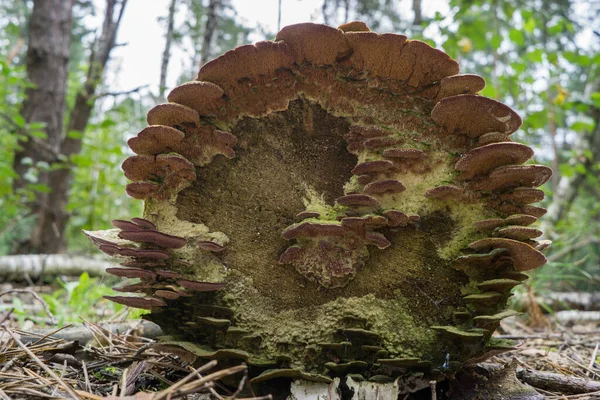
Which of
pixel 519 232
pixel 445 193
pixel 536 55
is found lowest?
pixel 519 232

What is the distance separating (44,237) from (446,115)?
6.81m

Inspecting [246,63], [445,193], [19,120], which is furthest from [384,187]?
[19,120]

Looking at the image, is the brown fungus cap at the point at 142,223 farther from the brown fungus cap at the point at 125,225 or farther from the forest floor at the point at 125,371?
the forest floor at the point at 125,371

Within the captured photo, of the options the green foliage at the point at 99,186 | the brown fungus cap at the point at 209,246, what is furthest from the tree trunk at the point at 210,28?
the brown fungus cap at the point at 209,246

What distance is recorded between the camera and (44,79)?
651 centimetres

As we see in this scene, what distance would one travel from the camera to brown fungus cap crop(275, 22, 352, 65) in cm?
172

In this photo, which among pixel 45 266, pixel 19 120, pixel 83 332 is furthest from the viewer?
pixel 45 266

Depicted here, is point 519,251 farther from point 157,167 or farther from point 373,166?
point 157,167

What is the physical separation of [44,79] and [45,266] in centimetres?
298

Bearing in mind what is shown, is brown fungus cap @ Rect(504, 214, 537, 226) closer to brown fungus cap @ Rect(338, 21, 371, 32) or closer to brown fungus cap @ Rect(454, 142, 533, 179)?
brown fungus cap @ Rect(454, 142, 533, 179)

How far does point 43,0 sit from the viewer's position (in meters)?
6.61

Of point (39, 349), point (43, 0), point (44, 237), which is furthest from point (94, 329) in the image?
point (43, 0)

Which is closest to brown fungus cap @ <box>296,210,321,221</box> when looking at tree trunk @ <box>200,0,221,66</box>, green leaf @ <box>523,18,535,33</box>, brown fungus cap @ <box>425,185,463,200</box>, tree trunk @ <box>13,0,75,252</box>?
brown fungus cap @ <box>425,185,463,200</box>

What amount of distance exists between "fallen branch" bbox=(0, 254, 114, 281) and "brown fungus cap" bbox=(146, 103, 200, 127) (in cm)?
435
